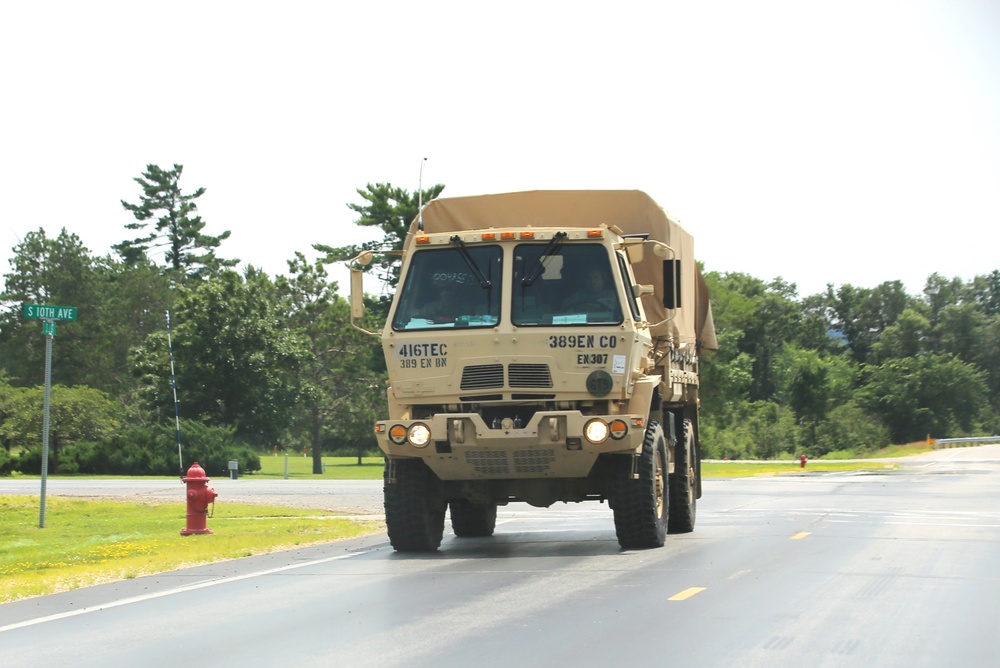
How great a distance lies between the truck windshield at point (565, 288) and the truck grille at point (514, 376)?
48 centimetres

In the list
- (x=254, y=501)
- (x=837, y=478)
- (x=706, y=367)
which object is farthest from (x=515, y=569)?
(x=706, y=367)

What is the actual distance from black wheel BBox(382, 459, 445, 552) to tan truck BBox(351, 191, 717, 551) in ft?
0.05

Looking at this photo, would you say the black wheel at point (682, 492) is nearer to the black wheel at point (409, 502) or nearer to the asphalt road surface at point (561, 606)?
the asphalt road surface at point (561, 606)

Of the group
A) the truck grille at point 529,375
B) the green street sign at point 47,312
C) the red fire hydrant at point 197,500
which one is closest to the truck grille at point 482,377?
the truck grille at point 529,375

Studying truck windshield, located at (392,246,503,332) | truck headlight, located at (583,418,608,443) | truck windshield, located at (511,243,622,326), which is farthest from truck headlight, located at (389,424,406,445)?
truck headlight, located at (583,418,608,443)

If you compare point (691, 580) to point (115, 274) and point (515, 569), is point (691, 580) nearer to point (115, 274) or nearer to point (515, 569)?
point (515, 569)

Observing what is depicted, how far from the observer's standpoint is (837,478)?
3709 centimetres

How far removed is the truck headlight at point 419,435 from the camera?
44.8ft

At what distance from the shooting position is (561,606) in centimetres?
987

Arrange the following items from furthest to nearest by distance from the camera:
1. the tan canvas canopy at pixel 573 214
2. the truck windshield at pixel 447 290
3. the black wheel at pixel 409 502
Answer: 1. the tan canvas canopy at pixel 573 214
2. the black wheel at pixel 409 502
3. the truck windshield at pixel 447 290

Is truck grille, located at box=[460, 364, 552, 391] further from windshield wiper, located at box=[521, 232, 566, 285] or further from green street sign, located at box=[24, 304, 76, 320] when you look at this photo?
green street sign, located at box=[24, 304, 76, 320]

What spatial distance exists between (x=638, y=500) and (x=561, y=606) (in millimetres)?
4310

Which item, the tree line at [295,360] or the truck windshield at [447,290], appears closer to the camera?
the truck windshield at [447,290]

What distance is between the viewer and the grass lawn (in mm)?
13484
